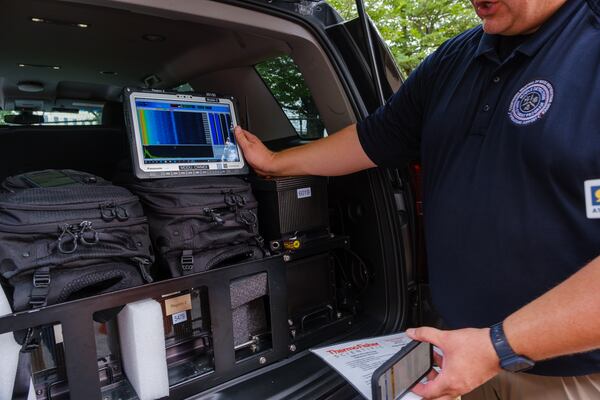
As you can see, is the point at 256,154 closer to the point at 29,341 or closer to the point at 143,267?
the point at 143,267

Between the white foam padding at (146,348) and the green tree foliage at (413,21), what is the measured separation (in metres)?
5.76

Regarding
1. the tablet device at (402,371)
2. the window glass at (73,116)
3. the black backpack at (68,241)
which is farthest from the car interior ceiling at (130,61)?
the tablet device at (402,371)

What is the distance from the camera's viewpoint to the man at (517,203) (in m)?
0.93

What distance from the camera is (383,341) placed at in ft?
4.71

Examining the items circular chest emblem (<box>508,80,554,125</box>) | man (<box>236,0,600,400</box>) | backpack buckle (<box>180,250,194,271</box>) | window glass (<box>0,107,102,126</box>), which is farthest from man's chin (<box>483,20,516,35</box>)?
window glass (<box>0,107,102,126</box>)

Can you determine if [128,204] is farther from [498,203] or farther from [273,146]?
[273,146]

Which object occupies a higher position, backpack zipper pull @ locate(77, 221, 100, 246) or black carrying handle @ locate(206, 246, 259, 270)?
backpack zipper pull @ locate(77, 221, 100, 246)

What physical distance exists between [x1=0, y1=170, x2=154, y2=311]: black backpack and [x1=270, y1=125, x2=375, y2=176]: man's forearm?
58cm

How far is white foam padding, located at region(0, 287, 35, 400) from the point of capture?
1.10m

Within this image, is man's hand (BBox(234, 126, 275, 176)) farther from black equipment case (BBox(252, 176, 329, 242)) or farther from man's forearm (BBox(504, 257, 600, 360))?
man's forearm (BBox(504, 257, 600, 360))

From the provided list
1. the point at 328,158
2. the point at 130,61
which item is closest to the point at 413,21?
the point at 130,61

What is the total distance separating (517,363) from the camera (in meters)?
0.92

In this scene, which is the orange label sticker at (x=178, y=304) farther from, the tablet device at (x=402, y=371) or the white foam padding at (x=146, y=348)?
the tablet device at (x=402, y=371)

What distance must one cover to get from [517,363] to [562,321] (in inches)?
4.9
